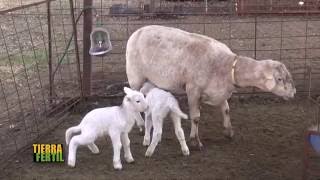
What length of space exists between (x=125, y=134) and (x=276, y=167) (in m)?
1.63

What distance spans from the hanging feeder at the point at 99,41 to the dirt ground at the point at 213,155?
2.91 ft

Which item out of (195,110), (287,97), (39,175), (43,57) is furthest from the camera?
(43,57)

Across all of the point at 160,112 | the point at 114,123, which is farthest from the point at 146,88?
the point at 114,123

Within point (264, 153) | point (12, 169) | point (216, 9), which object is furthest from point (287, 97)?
point (216, 9)

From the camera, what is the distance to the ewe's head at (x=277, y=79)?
6.09m

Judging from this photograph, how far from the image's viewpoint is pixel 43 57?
10.8m

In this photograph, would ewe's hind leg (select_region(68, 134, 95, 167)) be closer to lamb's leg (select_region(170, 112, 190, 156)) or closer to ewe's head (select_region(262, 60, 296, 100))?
lamb's leg (select_region(170, 112, 190, 156))

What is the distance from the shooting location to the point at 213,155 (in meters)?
Result: 6.44

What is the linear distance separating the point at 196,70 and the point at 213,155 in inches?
39.4

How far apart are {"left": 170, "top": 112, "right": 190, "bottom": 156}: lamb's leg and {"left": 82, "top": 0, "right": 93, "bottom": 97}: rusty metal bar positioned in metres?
2.44

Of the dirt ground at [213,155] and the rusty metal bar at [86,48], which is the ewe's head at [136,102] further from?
the rusty metal bar at [86,48]

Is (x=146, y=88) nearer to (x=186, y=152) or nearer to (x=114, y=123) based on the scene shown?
(x=186, y=152)

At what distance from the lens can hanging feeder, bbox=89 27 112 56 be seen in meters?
7.86

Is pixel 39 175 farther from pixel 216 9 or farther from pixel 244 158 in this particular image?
pixel 216 9
